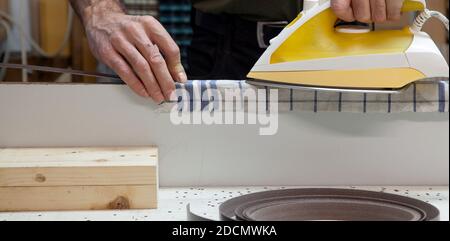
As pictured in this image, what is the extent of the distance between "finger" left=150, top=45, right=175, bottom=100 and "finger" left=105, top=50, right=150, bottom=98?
0.03 m

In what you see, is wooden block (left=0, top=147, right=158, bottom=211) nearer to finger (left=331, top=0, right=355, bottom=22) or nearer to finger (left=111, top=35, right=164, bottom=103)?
finger (left=111, top=35, right=164, bottom=103)

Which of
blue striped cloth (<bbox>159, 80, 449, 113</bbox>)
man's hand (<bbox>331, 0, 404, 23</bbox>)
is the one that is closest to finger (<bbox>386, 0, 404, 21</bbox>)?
man's hand (<bbox>331, 0, 404, 23</bbox>)

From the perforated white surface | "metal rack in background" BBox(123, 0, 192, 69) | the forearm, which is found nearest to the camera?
the perforated white surface

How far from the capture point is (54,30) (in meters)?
2.20

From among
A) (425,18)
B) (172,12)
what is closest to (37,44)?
(172,12)

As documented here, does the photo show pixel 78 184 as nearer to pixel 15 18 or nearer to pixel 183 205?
pixel 183 205

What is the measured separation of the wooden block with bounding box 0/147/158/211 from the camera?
0.92m

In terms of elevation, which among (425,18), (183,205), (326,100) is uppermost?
(425,18)

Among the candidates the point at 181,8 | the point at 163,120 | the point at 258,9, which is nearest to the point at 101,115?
the point at 163,120

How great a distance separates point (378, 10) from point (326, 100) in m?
0.16

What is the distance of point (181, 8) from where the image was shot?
2.05m
